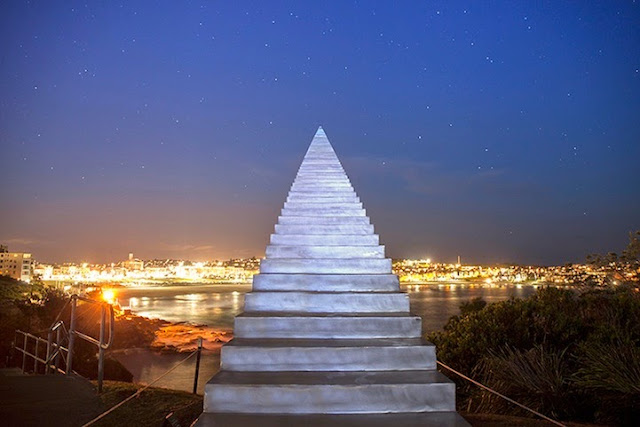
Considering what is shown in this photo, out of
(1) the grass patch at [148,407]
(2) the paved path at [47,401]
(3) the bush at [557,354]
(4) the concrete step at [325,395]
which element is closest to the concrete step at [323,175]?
(3) the bush at [557,354]

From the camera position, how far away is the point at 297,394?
3955mm

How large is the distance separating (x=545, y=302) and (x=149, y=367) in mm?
24066

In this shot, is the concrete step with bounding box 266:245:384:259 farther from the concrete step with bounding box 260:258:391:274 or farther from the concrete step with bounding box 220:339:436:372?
the concrete step with bounding box 220:339:436:372

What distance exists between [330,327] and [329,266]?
1.31 metres

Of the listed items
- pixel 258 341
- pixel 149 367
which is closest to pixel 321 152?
pixel 258 341

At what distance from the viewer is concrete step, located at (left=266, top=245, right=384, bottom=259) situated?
638 cm

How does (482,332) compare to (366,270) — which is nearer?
(366,270)

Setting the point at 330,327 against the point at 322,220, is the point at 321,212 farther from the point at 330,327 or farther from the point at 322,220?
the point at 330,327

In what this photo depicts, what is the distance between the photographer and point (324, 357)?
4441 millimetres

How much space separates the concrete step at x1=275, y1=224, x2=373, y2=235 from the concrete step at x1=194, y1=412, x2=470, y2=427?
3.24m

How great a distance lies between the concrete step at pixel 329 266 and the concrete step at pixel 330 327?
3.94 ft

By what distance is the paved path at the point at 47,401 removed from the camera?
14.4ft

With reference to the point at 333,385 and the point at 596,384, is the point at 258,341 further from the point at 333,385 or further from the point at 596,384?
the point at 596,384

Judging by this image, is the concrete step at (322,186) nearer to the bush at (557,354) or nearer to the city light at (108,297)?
the bush at (557,354)
